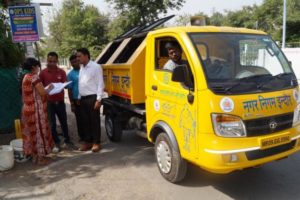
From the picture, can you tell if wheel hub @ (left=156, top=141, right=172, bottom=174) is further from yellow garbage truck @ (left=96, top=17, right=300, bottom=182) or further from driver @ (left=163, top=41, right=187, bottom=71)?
driver @ (left=163, top=41, right=187, bottom=71)

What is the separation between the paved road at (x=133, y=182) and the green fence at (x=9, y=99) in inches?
84.4

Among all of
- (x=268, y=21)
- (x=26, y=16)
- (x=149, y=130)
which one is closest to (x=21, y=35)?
(x=26, y=16)

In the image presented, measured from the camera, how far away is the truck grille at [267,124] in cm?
347

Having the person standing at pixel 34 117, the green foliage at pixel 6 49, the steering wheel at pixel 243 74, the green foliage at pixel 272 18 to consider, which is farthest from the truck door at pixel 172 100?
the green foliage at pixel 272 18

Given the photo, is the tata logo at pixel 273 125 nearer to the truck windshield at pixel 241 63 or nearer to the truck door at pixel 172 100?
the truck windshield at pixel 241 63

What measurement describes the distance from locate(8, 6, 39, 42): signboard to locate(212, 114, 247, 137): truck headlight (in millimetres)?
4445

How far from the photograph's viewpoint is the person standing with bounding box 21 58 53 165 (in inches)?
201

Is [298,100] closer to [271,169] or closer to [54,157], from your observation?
[271,169]

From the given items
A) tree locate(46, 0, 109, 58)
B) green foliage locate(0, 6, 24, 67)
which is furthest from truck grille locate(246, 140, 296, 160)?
tree locate(46, 0, 109, 58)

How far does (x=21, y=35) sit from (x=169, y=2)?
16712 millimetres

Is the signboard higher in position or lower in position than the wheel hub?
higher

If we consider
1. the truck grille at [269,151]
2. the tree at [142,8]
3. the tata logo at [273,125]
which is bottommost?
the truck grille at [269,151]

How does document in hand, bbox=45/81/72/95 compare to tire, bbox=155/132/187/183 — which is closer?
tire, bbox=155/132/187/183

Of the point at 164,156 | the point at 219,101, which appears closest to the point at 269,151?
the point at 219,101
